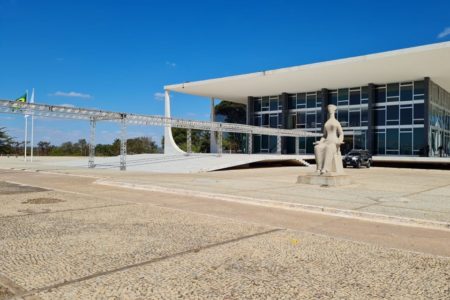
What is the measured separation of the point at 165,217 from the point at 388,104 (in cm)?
3759

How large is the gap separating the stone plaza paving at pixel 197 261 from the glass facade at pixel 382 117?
3444 cm

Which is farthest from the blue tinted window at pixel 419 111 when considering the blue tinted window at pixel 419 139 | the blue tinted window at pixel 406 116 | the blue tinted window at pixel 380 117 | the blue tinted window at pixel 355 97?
the blue tinted window at pixel 355 97

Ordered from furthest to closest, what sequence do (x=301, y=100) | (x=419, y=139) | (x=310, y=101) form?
(x=301, y=100) → (x=310, y=101) → (x=419, y=139)

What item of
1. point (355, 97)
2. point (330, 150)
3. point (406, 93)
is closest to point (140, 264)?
point (330, 150)

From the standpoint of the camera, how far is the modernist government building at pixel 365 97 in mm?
34875

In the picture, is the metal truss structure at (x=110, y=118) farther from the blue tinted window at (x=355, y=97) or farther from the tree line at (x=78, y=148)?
the tree line at (x=78, y=148)

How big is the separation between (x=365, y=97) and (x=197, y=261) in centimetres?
4135

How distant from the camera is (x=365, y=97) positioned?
43.1 meters

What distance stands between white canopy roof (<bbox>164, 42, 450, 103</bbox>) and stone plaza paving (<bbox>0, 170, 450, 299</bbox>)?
86.8 feet

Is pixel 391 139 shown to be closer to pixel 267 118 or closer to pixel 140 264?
pixel 267 118

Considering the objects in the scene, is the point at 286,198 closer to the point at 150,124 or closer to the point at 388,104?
the point at 150,124

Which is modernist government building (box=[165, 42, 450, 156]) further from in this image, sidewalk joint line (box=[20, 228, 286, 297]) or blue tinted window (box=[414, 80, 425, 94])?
sidewalk joint line (box=[20, 228, 286, 297])

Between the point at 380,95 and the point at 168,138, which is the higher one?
the point at 380,95

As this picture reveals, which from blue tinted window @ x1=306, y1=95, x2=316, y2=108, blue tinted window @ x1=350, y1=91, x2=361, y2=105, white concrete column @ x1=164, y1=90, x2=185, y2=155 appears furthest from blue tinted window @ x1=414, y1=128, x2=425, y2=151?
white concrete column @ x1=164, y1=90, x2=185, y2=155
